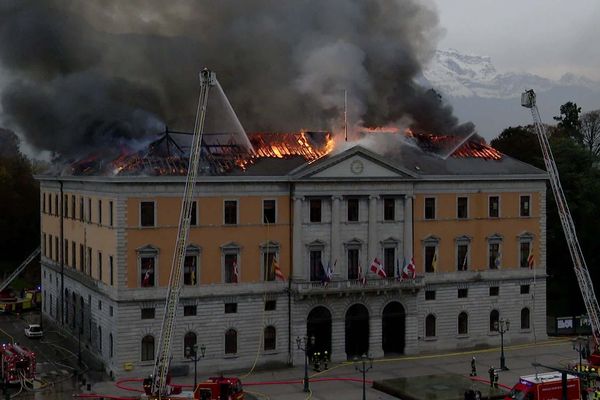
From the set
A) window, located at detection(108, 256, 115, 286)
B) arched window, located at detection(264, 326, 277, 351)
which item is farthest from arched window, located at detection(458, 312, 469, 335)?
window, located at detection(108, 256, 115, 286)

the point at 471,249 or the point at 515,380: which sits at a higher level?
the point at 471,249

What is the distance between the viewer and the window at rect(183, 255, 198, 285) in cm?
5028

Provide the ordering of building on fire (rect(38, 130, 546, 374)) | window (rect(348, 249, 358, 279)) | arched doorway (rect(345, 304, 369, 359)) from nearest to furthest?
building on fire (rect(38, 130, 546, 374))
arched doorway (rect(345, 304, 369, 359))
window (rect(348, 249, 358, 279))

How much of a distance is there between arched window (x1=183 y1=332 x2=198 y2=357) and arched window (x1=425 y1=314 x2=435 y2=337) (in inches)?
642

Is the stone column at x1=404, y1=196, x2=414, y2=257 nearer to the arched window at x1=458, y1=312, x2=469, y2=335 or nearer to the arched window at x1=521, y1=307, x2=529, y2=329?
the arched window at x1=458, y1=312, x2=469, y2=335

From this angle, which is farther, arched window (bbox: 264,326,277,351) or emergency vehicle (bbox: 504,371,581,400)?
arched window (bbox: 264,326,277,351)

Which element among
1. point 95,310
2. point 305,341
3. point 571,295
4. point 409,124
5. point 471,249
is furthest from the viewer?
point 571,295

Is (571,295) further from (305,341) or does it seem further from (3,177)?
(3,177)

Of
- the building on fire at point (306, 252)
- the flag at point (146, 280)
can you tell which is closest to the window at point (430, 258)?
the building on fire at point (306, 252)

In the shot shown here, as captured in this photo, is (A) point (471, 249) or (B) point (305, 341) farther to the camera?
(A) point (471, 249)

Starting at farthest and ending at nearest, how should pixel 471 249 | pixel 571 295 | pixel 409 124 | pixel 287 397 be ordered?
pixel 571 295 < pixel 409 124 < pixel 471 249 < pixel 287 397

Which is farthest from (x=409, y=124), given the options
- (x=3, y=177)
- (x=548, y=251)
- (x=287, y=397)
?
(x=3, y=177)

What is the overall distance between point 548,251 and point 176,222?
39869mm

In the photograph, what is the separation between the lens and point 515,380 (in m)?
49.2
